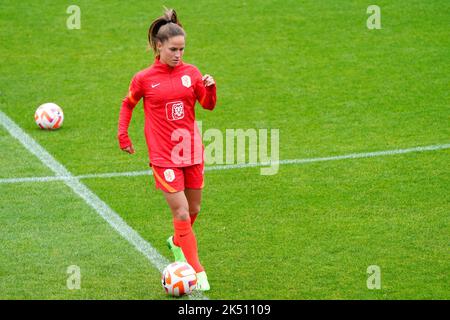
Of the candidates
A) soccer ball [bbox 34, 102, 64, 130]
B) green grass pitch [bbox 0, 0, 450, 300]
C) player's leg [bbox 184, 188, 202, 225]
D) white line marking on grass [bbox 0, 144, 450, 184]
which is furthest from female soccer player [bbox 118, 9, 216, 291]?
soccer ball [bbox 34, 102, 64, 130]

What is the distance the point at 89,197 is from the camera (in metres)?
10.5

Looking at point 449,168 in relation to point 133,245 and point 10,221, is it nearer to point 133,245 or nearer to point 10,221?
point 133,245

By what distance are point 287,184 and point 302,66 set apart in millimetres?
5486

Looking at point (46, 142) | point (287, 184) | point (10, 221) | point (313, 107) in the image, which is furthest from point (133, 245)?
point (313, 107)

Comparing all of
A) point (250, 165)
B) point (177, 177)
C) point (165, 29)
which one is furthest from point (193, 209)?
point (250, 165)

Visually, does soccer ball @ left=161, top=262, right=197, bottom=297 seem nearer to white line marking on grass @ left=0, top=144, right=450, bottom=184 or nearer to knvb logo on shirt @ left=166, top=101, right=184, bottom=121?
knvb logo on shirt @ left=166, top=101, right=184, bottom=121

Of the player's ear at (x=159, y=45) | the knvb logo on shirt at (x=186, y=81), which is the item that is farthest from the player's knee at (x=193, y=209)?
the player's ear at (x=159, y=45)

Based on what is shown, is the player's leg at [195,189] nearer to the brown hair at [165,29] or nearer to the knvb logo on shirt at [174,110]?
the knvb logo on shirt at [174,110]

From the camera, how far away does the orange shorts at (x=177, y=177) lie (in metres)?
7.87

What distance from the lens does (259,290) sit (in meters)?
7.80

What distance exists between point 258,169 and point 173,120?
3.64m

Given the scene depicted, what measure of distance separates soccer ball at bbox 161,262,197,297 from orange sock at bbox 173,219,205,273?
0.92 feet

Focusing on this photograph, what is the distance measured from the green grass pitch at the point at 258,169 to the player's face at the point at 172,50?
189 centimetres
